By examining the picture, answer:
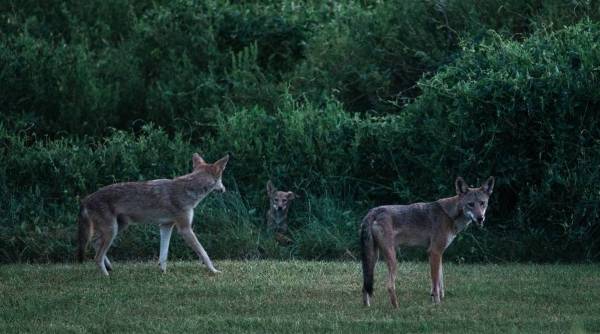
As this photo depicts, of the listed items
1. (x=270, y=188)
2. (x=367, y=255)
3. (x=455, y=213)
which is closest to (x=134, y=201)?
(x=270, y=188)

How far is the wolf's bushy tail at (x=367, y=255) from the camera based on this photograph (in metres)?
11.0

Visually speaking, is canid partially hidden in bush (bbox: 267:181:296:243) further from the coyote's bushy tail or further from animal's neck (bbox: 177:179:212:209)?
the coyote's bushy tail

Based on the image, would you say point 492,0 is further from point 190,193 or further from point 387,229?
point 387,229

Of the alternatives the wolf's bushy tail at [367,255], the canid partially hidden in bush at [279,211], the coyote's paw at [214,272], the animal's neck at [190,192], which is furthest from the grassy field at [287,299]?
the canid partially hidden in bush at [279,211]

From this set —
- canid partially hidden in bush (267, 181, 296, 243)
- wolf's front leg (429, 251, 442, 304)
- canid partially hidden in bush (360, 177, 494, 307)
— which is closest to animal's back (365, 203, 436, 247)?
canid partially hidden in bush (360, 177, 494, 307)

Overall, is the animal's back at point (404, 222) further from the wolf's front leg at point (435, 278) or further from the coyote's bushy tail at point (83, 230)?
the coyote's bushy tail at point (83, 230)

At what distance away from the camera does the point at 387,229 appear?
11.3 metres

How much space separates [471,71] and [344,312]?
6.52 metres

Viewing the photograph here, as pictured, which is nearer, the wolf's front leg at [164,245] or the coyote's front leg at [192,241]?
the coyote's front leg at [192,241]

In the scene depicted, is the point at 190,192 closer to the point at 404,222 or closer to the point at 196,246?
the point at 196,246

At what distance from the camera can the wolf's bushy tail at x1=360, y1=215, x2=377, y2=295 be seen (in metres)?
11.0

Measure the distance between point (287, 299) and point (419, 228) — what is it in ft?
5.25

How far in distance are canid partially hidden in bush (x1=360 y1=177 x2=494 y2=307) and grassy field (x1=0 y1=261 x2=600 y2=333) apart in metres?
0.32

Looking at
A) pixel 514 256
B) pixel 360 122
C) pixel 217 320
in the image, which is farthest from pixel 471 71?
pixel 217 320
